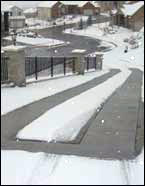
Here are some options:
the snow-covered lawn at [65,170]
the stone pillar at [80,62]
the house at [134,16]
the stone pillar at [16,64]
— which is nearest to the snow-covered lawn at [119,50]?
the house at [134,16]

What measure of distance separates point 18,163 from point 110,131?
2760 millimetres

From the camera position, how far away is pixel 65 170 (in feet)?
24.1

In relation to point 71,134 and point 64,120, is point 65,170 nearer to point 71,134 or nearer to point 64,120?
point 71,134

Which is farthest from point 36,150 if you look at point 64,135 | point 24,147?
point 64,135

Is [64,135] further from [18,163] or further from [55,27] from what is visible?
[55,27]

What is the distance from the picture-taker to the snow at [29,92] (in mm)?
12039

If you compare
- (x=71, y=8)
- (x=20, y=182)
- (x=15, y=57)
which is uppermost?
(x=71, y=8)

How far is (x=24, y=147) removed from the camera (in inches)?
334

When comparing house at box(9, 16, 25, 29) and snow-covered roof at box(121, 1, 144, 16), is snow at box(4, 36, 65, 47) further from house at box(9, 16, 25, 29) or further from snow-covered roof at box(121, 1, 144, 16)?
snow-covered roof at box(121, 1, 144, 16)

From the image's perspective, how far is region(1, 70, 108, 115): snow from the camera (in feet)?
39.5

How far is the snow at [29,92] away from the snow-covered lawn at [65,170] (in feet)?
11.4

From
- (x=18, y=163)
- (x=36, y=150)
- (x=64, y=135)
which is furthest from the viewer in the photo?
(x=64, y=135)

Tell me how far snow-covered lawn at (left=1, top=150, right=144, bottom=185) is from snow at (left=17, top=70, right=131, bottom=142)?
1.16 m

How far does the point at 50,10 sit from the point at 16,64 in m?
84.1
